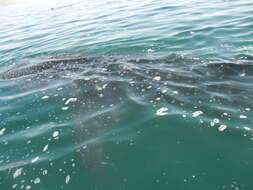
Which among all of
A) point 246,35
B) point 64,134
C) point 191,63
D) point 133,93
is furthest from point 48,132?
point 246,35

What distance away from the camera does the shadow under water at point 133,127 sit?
4273 millimetres

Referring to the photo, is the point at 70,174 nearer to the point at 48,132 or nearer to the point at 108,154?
the point at 108,154

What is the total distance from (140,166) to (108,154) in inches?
27.2

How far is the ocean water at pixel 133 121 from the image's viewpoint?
429 cm

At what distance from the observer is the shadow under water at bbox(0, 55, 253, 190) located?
14.0 feet

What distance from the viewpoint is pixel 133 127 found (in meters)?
5.50

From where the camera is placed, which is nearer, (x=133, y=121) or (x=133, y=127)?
(x=133, y=127)

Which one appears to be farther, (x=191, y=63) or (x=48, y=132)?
Answer: (x=191, y=63)

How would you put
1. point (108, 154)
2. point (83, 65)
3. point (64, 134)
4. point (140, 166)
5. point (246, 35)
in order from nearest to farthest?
point (140, 166) → point (108, 154) → point (64, 134) → point (83, 65) → point (246, 35)

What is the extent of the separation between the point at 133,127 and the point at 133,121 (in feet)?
0.75

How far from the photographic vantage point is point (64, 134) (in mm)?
5566

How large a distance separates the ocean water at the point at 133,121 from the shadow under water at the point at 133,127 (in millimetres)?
20

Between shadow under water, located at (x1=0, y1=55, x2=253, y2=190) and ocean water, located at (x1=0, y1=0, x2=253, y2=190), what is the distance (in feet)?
0.07

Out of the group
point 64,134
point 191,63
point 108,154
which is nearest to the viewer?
point 108,154
